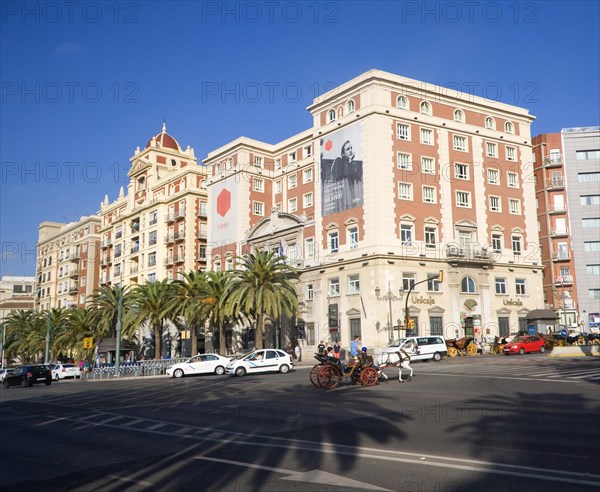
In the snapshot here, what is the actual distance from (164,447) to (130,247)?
71.1 metres

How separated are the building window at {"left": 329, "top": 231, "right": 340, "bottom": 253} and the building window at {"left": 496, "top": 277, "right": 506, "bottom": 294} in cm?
1468

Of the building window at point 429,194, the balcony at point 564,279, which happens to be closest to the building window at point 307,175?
the building window at point 429,194

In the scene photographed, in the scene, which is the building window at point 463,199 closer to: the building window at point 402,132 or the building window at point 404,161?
the building window at point 404,161

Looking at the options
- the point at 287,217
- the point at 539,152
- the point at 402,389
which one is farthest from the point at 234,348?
the point at 539,152

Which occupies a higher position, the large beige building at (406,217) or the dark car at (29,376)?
the large beige building at (406,217)

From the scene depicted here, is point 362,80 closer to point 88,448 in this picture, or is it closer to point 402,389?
point 402,389

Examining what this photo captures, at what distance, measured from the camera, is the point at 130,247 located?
78688 mm

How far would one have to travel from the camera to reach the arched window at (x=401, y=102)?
165 ft

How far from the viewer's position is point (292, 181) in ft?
194

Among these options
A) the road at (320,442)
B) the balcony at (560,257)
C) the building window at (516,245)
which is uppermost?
the balcony at (560,257)

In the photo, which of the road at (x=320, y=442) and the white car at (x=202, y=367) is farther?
the white car at (x=202, y=367)

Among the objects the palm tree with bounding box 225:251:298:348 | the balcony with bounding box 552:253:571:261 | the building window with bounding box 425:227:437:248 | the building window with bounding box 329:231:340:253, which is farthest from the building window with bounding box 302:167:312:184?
the balcony with bounding box 552:253:571:261

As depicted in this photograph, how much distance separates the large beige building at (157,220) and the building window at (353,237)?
23.0m

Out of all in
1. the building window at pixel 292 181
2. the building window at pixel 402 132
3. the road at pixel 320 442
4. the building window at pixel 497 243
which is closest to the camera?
the road at pixel 320 442
